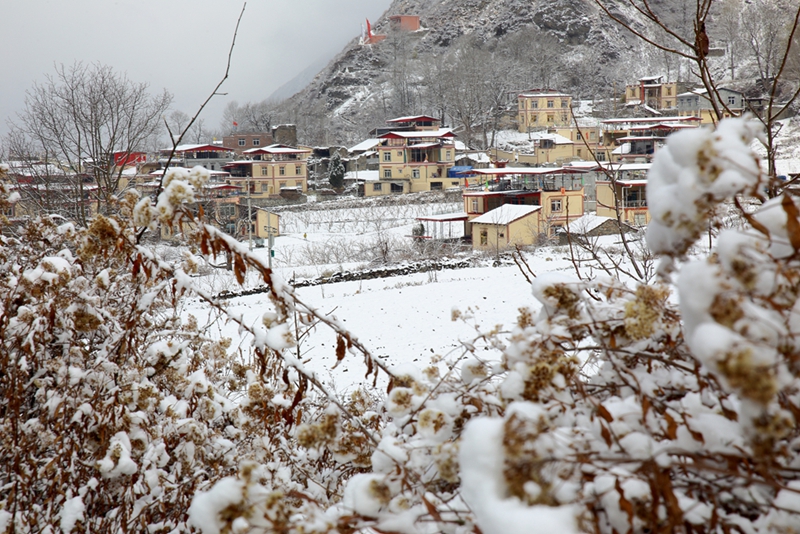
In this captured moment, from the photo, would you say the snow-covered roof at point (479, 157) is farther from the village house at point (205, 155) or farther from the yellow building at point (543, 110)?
the village house at point (205, 155)

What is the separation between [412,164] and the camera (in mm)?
38031

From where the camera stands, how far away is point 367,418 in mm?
2229

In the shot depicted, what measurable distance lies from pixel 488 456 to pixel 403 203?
3365cm

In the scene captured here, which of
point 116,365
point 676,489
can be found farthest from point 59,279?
point 676,489

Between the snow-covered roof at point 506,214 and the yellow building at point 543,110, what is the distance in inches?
1027

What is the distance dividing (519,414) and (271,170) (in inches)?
1504

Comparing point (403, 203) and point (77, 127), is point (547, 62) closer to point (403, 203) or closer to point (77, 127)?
point (403, 203)

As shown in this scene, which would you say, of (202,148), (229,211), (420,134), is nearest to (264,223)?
(229,211)

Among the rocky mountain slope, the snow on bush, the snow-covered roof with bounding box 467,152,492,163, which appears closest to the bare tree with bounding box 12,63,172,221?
the snow on bush

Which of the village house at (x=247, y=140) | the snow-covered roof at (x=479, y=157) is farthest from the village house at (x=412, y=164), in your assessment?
the village house at (x=247, y=140)


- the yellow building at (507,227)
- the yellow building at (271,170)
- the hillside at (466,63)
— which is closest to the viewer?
the yellow building at (507,227)

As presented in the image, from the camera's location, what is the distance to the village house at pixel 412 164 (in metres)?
38.0

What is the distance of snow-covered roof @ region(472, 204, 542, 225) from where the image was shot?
23.2 meters

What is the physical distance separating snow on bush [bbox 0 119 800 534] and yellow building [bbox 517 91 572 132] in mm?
48489
